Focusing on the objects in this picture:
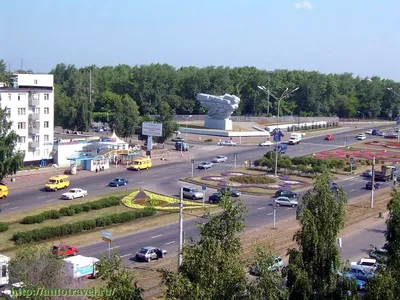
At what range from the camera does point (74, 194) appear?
116 feet

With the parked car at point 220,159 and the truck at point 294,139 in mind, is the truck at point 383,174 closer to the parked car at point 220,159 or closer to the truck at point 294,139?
the parked car at point 220,159

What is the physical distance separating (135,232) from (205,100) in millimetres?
45571

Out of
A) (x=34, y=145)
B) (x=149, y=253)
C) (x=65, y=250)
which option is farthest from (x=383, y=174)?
(x=65, y=250)

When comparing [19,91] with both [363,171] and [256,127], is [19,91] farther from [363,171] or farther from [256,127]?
[256,127]

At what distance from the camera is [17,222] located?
96.7ft

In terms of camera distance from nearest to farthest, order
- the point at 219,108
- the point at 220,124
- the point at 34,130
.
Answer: the point at 34,130, the point at 219,108, the point at 220,124

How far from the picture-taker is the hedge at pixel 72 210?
2930cm

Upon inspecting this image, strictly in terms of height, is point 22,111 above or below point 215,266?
above

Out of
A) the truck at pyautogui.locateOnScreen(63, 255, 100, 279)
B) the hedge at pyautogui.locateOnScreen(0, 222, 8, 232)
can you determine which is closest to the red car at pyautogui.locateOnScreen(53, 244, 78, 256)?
the truck at pyautogui.locateOnScreen(63, 255, 100, 279)

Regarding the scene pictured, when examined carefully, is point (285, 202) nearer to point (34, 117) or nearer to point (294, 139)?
point (34, 117)

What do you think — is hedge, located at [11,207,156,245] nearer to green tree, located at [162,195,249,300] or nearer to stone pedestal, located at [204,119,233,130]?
green tree, located at [162,195,249,300]

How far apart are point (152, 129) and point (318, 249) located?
4299 centimetres

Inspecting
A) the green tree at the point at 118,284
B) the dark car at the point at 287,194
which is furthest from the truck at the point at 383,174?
the green tree at the point at 118,284

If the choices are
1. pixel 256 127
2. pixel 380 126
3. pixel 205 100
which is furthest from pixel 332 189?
pixel 380 126
